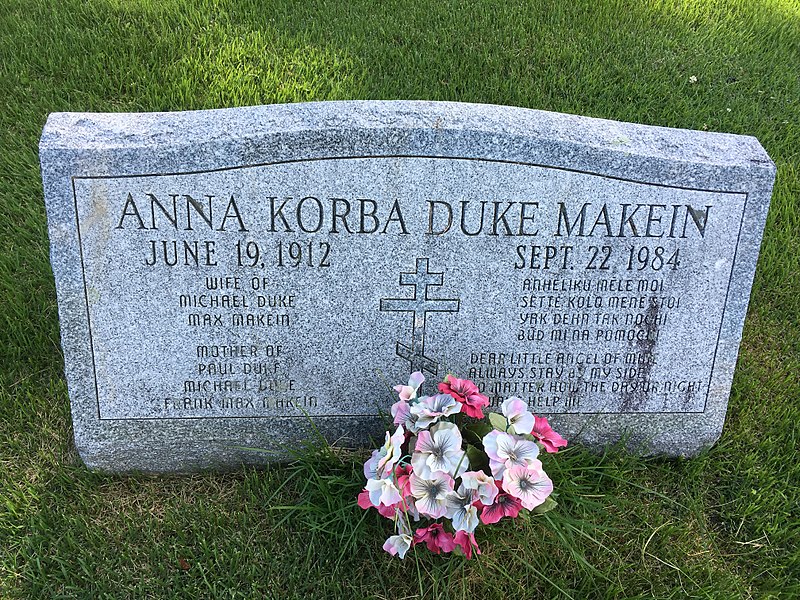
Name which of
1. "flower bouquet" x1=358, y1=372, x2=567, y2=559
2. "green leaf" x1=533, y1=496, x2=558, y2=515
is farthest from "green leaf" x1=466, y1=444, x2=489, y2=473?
"green leaf" x1=533, y1=496, x2=558, y2=515

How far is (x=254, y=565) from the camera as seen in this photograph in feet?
7.79

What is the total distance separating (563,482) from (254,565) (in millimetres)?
1043

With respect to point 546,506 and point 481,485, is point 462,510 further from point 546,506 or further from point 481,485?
point 546,506

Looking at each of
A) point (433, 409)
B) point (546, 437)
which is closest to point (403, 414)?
point (433, 409)

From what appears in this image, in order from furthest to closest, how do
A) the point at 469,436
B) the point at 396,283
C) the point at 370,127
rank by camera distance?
the point at 396,283 → the point at 469,436 → the point at 370,127

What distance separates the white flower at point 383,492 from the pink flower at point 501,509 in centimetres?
26

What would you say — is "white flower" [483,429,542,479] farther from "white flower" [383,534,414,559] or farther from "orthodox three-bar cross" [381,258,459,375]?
"orthodox three-bar cross" [381,258,459,375]

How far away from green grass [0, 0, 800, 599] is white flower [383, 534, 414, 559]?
12 cm

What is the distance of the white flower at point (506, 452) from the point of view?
2.21 metres

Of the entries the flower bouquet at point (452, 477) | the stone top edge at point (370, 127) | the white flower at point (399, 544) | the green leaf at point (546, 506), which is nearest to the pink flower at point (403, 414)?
the flower bouquet at point (452, 477)

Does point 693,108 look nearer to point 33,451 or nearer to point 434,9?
point 434,9

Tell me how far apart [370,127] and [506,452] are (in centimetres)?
105

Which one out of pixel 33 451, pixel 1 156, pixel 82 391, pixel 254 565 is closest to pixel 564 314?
pixel 254 565

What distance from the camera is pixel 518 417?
2328 mm
